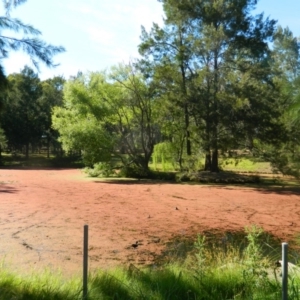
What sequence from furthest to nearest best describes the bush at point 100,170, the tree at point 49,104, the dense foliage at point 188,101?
the tree at point 49,104, the bush at point 100,170, the dense foliage at point 188,101

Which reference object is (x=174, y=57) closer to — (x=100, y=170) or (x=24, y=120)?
(x=100, y=170)

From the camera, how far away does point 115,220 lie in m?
11.4

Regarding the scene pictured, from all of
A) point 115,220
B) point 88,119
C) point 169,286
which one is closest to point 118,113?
point 88,119

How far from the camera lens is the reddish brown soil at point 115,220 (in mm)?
7562

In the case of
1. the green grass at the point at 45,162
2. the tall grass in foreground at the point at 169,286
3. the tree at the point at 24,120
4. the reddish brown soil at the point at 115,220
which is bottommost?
the reddish brown soil at the point at 115,220

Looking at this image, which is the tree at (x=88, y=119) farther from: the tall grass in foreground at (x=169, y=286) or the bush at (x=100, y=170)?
the tall grass in foreground at (x=169, y=286)

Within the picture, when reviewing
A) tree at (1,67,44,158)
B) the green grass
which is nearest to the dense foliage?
the green grass

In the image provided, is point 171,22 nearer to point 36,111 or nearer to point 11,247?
point 11,247

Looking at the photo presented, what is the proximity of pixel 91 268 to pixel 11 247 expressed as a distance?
2.19m

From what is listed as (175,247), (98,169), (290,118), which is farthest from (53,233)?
(98,169)

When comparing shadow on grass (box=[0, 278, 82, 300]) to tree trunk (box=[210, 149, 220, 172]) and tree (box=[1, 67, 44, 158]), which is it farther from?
tree (box=[1, 67, 44, 158])

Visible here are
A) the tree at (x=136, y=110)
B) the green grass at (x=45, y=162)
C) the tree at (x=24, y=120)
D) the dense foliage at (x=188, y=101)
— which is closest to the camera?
the dense foliage at (x=188, y=101)

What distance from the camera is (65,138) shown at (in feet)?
90.1

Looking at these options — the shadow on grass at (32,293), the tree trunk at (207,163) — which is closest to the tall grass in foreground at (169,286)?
the shadow on grass at (32,293)
